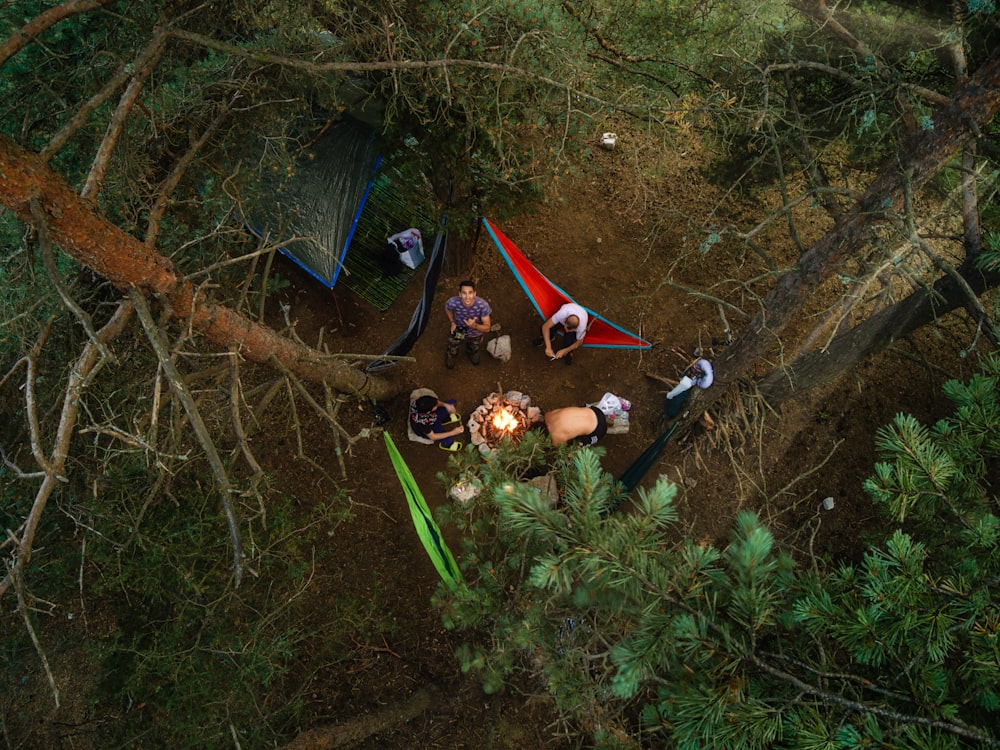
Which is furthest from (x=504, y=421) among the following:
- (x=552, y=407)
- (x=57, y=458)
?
(x=57, y=458)

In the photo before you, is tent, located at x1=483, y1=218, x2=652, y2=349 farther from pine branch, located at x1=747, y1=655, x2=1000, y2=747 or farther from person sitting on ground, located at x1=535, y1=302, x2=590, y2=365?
pine branch, located at x1=747, y1=655, x2=1000, y2=747

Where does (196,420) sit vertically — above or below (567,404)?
above

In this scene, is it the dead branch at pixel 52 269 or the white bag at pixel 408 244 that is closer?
the dead branch at pixel 52 269

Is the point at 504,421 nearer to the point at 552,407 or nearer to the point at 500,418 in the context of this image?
the point at 500,418

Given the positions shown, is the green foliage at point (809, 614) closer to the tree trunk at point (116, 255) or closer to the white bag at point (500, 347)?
the tree trunk at point (116, 255)

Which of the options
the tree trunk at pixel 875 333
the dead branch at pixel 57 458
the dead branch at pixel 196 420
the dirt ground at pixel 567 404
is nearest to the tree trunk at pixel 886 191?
the tree trunk at pixel 875 333
